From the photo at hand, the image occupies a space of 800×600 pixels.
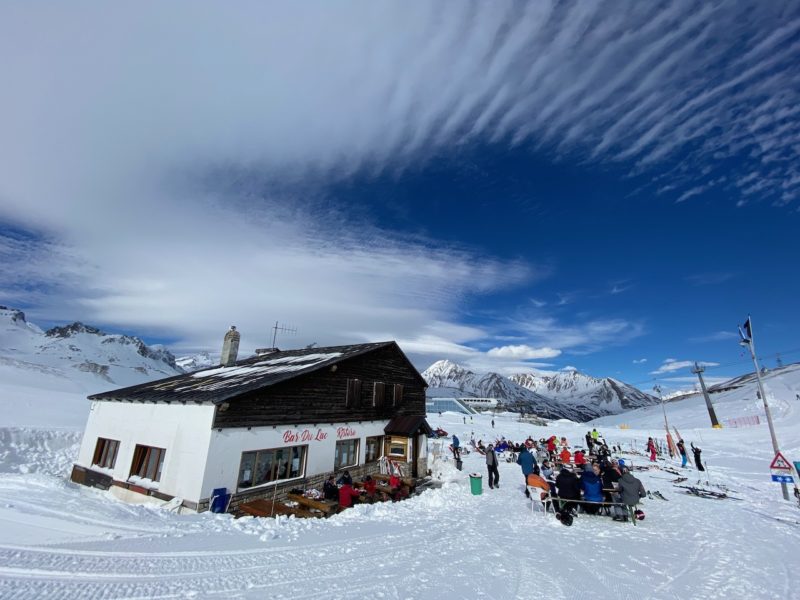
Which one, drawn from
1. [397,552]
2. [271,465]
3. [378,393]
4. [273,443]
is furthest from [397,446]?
[397,552]

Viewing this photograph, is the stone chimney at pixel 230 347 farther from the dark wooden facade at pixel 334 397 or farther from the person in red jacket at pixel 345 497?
the person in red jacket at pixel 345 497

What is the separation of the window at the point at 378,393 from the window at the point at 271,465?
564cm

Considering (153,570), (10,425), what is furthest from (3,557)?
(10,425)

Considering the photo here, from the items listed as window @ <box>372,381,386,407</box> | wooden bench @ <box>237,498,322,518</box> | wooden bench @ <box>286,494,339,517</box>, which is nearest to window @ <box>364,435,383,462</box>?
window @ <box>372,381,386,407</box>

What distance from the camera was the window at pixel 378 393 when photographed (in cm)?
2158

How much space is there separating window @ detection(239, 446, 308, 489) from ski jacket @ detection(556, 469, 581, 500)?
10504mm

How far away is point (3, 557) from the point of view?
5.68m

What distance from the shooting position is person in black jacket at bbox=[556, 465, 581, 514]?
11.9 metres

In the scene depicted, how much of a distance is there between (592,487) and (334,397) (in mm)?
11676

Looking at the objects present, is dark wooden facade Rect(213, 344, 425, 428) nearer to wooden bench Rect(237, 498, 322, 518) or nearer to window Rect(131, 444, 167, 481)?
wooden bench Rect(237, 498, 322, 518)

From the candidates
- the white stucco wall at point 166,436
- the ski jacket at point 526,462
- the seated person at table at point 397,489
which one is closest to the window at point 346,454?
the seated person at table at point 397,489

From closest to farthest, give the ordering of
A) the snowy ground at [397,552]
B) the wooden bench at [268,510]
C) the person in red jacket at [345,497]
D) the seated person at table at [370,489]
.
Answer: the snowy ground at [397,552] → the wooden bench at [268,510] → the person in red jacket at [345,497] → the seated person at table at [370,489]

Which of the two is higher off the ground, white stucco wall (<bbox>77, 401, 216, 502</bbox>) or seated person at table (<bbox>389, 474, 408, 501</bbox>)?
white stucco wall (<bbox>77, 401, 216, 502</bbox>)

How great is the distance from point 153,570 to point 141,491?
10.6 meters
